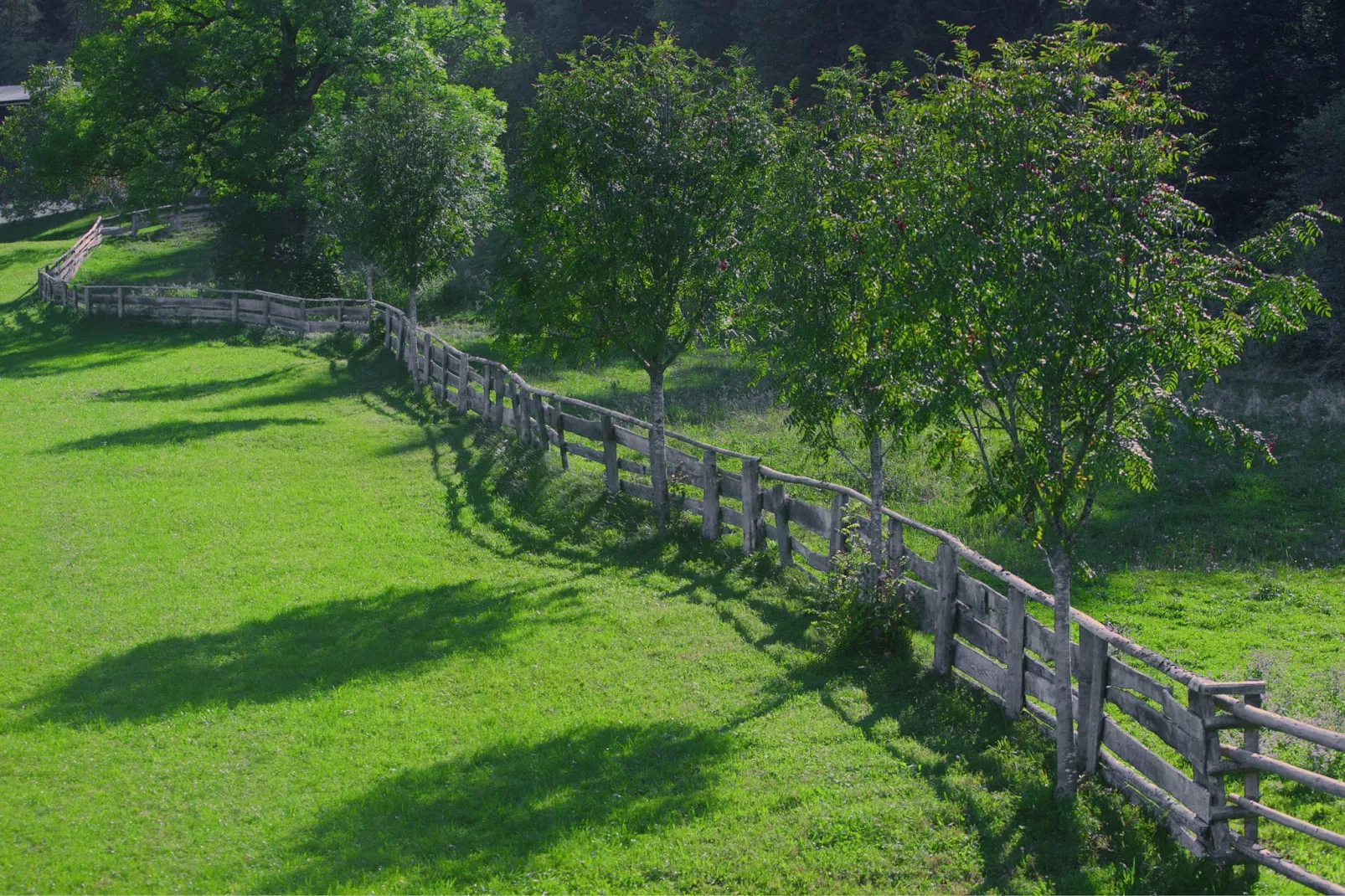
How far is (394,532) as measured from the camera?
1573cm

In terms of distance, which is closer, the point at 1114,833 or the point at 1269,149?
the point at 1114,833

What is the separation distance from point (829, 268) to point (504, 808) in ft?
21.0

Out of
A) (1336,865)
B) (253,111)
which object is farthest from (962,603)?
(253,111)

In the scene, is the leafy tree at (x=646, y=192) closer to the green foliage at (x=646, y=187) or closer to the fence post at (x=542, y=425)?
the green foliage at (x=646, y=187)

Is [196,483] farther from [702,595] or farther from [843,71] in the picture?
[843,71]

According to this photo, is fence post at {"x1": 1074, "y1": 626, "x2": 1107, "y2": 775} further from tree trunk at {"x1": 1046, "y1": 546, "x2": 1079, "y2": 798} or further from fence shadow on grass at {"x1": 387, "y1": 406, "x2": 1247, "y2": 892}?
fence shadow on grass at {"x1": 387, "y1": 406, "x2": 1247, "y2": 892}

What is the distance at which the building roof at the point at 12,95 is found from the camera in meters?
61.8

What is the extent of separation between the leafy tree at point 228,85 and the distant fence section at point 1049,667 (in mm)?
20501

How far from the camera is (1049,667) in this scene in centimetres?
942

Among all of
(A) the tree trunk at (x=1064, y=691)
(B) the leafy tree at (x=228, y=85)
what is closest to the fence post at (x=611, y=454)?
(A) the tree trunk at (x=1064, y=691)

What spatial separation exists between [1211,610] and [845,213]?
20.7ft

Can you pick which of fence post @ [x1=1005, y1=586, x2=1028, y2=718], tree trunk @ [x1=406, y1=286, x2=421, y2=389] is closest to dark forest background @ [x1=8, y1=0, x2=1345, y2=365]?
tree trunk @ [x1=406, y1=286, x2=421, y2=389]

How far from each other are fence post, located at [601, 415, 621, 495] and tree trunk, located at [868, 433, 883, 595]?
523 centimetres

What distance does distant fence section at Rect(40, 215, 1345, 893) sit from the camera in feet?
23.2
